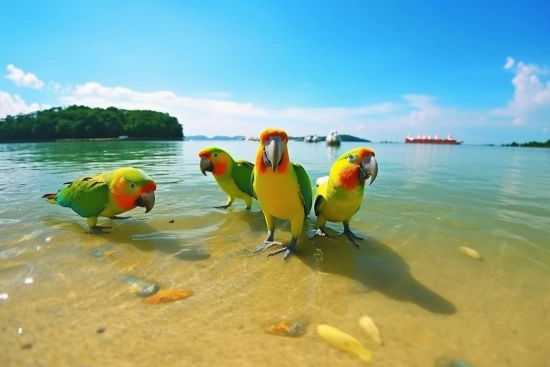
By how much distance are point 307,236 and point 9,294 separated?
3400mm

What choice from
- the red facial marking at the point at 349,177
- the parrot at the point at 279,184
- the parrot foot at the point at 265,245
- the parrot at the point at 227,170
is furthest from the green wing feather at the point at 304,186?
the parrot at the point at 227,170

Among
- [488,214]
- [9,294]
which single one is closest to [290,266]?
[9,294]

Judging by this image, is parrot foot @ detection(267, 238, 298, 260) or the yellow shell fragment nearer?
the yellow shell fragment

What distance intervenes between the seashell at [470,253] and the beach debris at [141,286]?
3.66 m

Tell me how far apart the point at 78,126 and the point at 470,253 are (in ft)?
295

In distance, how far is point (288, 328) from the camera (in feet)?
6.89

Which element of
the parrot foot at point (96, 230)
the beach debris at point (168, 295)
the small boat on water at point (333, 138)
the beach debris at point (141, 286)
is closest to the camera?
Result: the beach debris at point (168, 295)

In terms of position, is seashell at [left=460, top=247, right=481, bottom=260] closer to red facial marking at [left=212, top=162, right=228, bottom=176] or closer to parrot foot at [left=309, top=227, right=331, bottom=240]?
parrot foot at [left=309, top=227, right=331, bottom=240]

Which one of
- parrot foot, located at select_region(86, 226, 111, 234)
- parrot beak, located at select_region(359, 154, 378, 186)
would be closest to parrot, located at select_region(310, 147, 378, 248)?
parrot beak, located at select_region(359, 154, 378, 186)

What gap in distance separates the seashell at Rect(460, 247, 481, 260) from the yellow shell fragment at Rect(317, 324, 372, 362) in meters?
2.43

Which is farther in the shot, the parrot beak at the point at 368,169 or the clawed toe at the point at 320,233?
the clawed toe at the point at 320,233

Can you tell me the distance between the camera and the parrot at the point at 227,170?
5176 mm

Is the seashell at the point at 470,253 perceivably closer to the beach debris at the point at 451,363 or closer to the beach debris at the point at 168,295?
the beach debris at the point at 451,363

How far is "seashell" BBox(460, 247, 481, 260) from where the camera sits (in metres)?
3.51
